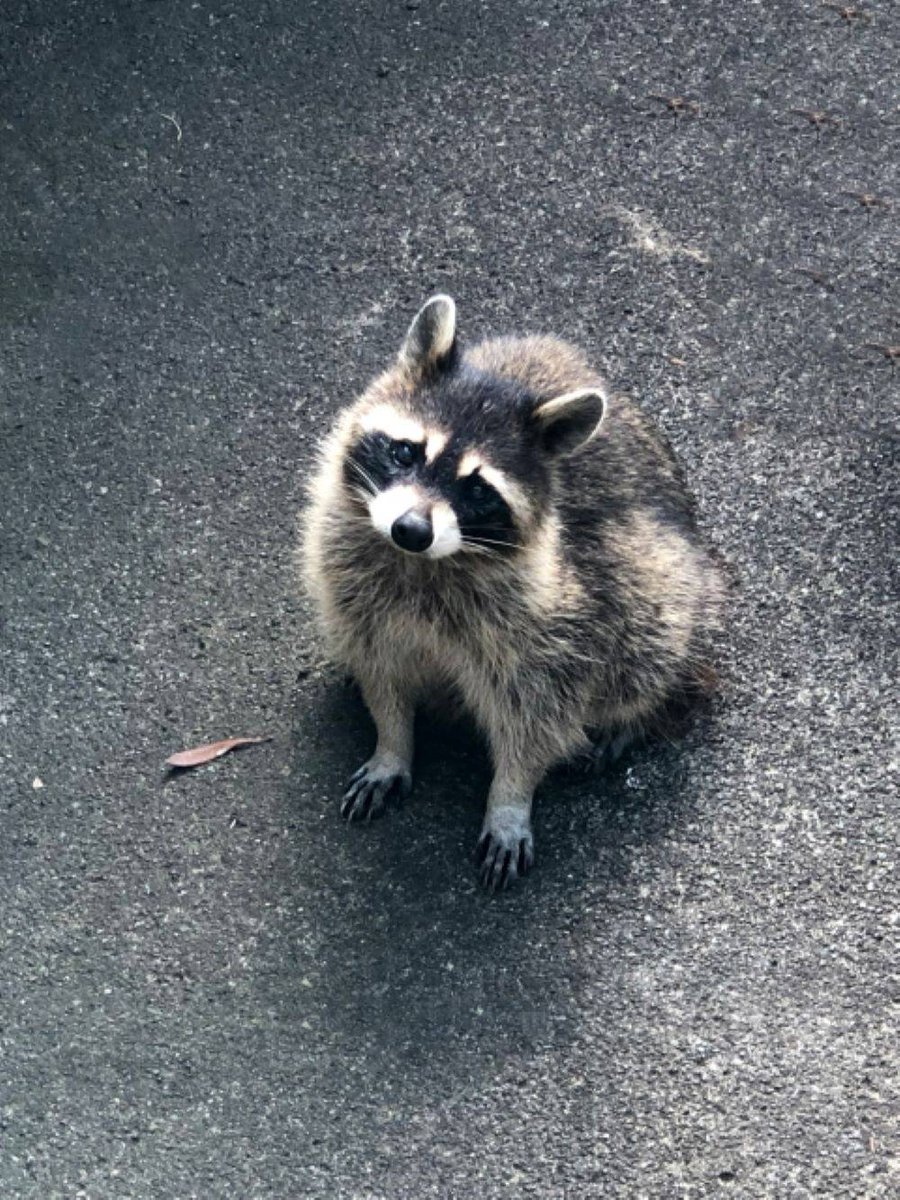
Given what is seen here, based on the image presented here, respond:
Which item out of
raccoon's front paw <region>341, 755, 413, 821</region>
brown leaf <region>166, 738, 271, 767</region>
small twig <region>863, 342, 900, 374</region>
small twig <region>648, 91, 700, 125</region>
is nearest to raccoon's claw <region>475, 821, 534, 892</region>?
raccoon's front paw <region>341, 755, 413, 821</region>

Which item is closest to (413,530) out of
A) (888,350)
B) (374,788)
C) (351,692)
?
(374,788)

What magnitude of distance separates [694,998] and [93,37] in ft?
11.6

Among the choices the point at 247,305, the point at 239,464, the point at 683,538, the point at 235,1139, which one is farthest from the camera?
the point at 247,305

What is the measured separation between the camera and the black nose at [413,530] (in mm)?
3141

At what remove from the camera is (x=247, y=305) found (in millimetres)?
4684

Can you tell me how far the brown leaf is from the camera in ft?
12.7

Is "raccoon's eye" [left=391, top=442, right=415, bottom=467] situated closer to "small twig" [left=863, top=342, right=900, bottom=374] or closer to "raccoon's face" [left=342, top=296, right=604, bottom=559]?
"raccoon's face" [left=342, top=296, right=604, bottom=559]

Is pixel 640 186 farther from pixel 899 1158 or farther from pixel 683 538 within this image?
pixel 899 1158

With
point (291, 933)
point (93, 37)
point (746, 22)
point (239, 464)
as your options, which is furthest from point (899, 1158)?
point (93, 37)

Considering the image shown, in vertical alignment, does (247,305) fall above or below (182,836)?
above

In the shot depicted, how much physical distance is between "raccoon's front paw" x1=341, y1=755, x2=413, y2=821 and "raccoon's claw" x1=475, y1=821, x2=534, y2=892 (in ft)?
0.77

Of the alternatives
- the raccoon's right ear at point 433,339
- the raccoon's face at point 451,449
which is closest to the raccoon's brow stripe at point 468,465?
the raccoon's face at point 451,449

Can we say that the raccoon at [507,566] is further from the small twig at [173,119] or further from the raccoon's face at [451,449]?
the small twig at [173,119]

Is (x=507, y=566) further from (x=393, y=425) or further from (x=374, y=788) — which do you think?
(x=374, y=788)
